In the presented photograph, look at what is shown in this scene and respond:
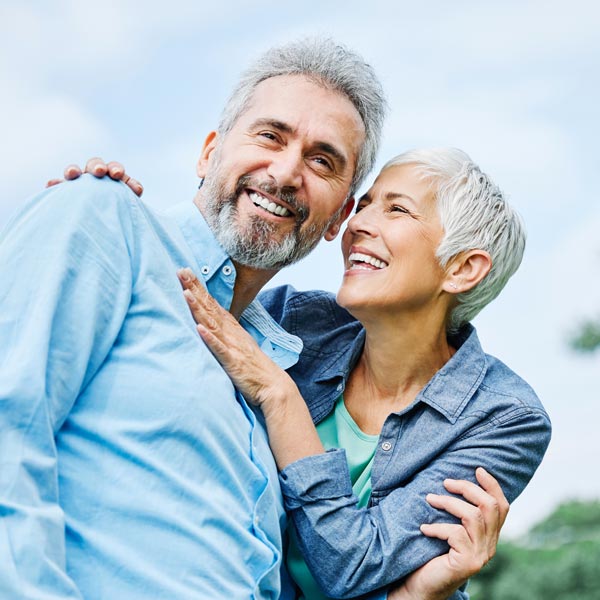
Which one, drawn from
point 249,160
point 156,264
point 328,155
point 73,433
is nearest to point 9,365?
point 73,433

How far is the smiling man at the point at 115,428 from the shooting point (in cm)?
151

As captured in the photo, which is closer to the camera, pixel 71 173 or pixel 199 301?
pixel 71 173

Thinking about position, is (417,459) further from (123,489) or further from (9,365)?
(9,365)

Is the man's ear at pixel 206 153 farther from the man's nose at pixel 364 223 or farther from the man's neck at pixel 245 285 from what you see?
the man's nose at pixel 364 223

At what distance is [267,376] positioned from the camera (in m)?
2.24

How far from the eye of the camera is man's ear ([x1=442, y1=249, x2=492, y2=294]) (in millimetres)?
2717

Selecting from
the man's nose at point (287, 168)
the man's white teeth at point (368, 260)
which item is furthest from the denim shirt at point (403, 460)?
the man's nose at point (287, 168)

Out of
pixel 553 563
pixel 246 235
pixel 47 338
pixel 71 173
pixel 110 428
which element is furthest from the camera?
pixel 553 563

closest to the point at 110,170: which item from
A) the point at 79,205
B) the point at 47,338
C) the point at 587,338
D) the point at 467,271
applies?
the point at 79,205

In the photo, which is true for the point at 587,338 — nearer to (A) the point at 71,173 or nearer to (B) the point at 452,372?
(B) the point at 452,372

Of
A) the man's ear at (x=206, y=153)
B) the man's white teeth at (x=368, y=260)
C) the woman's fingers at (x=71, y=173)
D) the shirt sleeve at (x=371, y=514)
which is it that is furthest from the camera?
the man's white teeth at (x=368, y=260)

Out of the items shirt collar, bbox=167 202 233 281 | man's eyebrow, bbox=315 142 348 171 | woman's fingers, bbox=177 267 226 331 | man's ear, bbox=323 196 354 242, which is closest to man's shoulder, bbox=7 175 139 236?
woman's fingers, bbox=177 267 226 331

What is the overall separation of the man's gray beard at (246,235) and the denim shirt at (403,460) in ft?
1.51

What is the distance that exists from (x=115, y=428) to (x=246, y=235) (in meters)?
0.77
